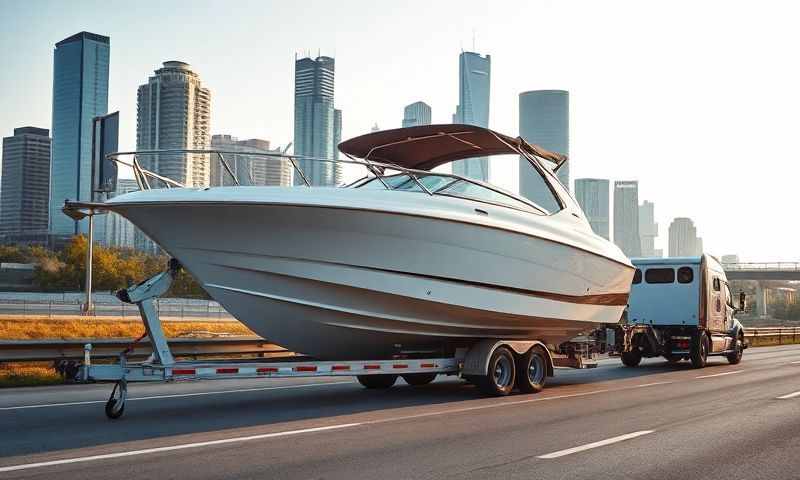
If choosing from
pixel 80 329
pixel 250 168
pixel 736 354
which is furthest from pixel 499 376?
pixel 80 329

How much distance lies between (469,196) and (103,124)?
7.44m

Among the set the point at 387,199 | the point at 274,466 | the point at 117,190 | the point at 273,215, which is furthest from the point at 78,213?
the point at 274,466

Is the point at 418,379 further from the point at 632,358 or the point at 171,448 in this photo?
the point at 632,358

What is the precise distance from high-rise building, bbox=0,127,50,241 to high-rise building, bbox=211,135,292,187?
168187mm

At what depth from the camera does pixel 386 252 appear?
33.1 feet

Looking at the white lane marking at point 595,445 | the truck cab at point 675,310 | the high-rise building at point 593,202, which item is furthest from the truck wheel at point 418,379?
the truck cab at point 675,310

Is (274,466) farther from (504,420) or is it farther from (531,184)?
(531,184)

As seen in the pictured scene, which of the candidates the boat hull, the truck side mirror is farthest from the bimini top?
the truck side mirror

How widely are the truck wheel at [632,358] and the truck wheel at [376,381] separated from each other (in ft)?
24.5

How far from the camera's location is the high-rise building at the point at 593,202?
47.0ft

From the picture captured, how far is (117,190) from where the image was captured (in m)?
9.70

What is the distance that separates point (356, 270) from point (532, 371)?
417 cm

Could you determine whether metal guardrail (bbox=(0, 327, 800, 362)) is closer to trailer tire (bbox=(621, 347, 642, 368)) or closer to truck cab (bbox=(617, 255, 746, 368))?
trailer tire (bbox=(621, 347, 642, 368))

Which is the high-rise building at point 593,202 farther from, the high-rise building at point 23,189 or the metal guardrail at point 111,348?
the high-rise building at point 23,189
